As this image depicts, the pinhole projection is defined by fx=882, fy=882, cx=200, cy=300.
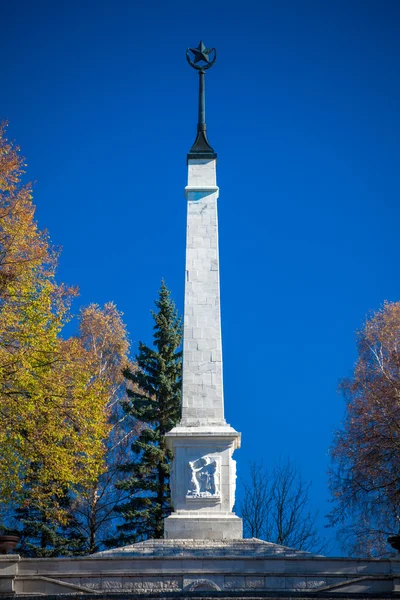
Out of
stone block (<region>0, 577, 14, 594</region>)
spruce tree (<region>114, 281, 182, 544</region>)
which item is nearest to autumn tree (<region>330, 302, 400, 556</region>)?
spruce tree (<region>114, 281, 182, 544</region>)

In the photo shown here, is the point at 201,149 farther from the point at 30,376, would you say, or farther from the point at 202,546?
the point at 202,546

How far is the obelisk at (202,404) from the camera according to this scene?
2036 centimetres

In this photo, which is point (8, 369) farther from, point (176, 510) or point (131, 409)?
point (131, 409)

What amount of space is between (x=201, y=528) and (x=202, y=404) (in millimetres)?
2983

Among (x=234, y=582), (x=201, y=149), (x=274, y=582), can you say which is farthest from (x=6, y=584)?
(x=201, y=149)

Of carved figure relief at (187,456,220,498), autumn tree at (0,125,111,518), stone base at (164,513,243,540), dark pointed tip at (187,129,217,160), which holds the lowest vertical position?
stone base at (164,513,243,540)

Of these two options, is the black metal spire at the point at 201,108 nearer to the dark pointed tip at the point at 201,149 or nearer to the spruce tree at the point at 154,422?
the dark pointed tip at the point at 201,149

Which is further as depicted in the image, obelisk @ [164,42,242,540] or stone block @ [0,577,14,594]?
obelisk @ [164,42,242,540]

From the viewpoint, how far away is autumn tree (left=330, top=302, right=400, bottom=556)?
1069 inches

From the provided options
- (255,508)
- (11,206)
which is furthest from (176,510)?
(255,508)

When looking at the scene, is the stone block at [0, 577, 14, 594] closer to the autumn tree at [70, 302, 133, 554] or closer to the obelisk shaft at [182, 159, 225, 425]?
the obelisk shaft at [182, 159, 225, 425]

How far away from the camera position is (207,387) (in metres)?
21.6

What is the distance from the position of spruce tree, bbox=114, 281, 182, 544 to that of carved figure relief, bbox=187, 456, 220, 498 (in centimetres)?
908

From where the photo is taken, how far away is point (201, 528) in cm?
2020
